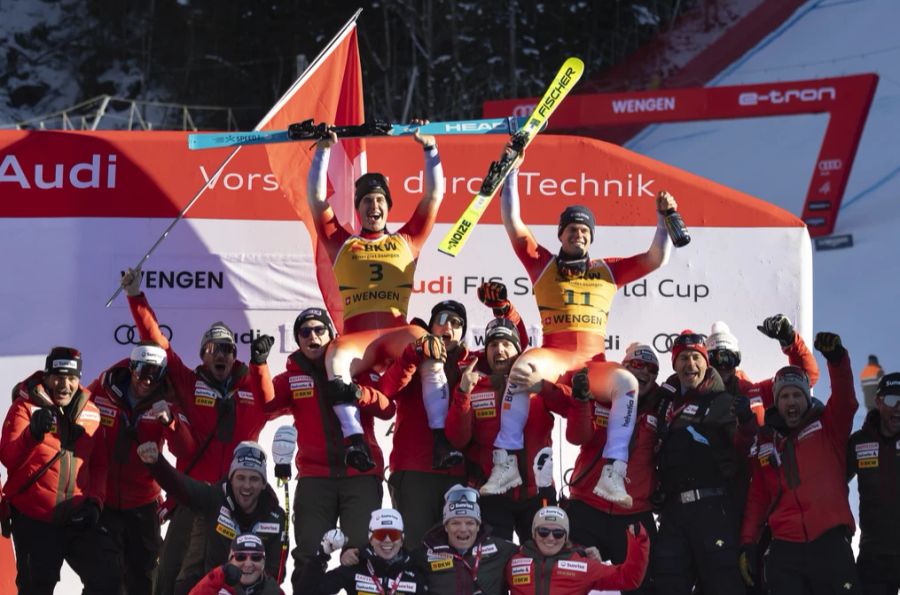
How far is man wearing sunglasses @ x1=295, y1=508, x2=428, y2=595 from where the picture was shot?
23.2 feet

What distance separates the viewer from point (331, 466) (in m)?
7.76

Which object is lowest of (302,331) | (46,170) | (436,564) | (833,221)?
(436,564)

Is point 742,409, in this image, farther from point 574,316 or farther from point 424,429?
point 424,429

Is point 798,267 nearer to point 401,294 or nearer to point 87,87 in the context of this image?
point 401,294

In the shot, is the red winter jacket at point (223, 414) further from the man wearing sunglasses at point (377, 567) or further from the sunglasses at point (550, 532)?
the sunglasses at point (550, 532)

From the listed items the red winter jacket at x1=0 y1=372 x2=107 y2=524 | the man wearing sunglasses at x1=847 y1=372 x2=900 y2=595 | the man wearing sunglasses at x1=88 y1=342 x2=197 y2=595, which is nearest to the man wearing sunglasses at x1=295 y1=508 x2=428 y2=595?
the man wearing sunglasses at x1=88 y1=342 x2=197 y2=595

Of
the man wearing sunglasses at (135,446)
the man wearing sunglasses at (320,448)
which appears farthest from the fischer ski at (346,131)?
the man wearing sunglasses at (135,446)

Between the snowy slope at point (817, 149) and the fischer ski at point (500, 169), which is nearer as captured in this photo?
the fischer ski at point (500, 169)

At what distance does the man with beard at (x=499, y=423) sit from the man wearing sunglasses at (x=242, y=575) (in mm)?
1234

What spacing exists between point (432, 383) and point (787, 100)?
12259mm

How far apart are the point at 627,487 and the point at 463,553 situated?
3.28ft

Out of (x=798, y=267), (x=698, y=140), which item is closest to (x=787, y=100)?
(x=698, y=140)

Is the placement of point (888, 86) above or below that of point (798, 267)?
above

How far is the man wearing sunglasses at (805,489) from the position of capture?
7375mm
